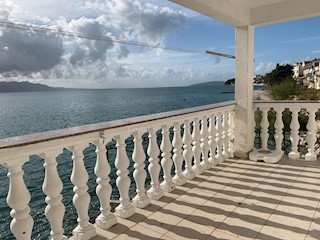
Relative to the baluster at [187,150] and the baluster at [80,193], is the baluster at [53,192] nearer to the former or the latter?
the baluster at [80,193]

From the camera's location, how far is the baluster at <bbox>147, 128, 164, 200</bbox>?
250 centimetres

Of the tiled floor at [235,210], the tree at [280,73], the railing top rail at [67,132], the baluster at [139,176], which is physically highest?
the tree at [280,73]

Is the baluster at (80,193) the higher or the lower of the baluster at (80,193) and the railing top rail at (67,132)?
the lower

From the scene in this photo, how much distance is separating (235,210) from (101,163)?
1.35 metres

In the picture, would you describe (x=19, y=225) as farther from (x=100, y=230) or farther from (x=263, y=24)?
(x=263, y=24)

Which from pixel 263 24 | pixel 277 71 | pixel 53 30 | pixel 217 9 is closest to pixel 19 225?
pixel 53 30

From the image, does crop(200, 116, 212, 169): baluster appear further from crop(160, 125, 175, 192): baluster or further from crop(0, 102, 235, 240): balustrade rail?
crop(160, 125, 175, 192): baluster

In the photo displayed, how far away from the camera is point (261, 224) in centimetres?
212

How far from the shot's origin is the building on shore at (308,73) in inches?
1436

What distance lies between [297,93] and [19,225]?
2420cm

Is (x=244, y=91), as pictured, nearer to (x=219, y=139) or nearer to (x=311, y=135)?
(x=219, y=139)

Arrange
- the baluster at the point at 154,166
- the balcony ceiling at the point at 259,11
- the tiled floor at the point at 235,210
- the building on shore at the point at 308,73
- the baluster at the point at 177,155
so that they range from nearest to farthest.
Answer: the tiled floor at the point at 235,210
the baluster at the point at 154,166
the baluster at the point at 177,155
the balcony ceiling at the point at 259,11
the building on shore at the point at 308,73

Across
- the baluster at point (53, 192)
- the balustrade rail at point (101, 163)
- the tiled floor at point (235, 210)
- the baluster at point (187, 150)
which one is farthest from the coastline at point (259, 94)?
the baluster at point (53, 192)

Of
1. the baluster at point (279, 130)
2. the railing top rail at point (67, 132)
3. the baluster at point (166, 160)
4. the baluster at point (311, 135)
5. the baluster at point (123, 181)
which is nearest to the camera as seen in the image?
the railing top rail at point (67, 132)
